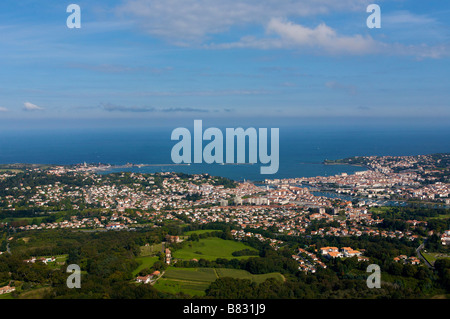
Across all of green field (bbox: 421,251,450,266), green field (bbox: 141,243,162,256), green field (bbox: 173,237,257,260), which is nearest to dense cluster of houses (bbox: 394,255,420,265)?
green field (bbox: 421,251,450,266)

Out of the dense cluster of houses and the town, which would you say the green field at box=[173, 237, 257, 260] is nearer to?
the town

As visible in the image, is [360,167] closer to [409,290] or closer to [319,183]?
[319,183]

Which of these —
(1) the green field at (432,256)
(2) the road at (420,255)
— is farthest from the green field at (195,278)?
(1) the green field at (432,256)

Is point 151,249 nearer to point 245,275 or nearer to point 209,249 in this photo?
point 209,249
